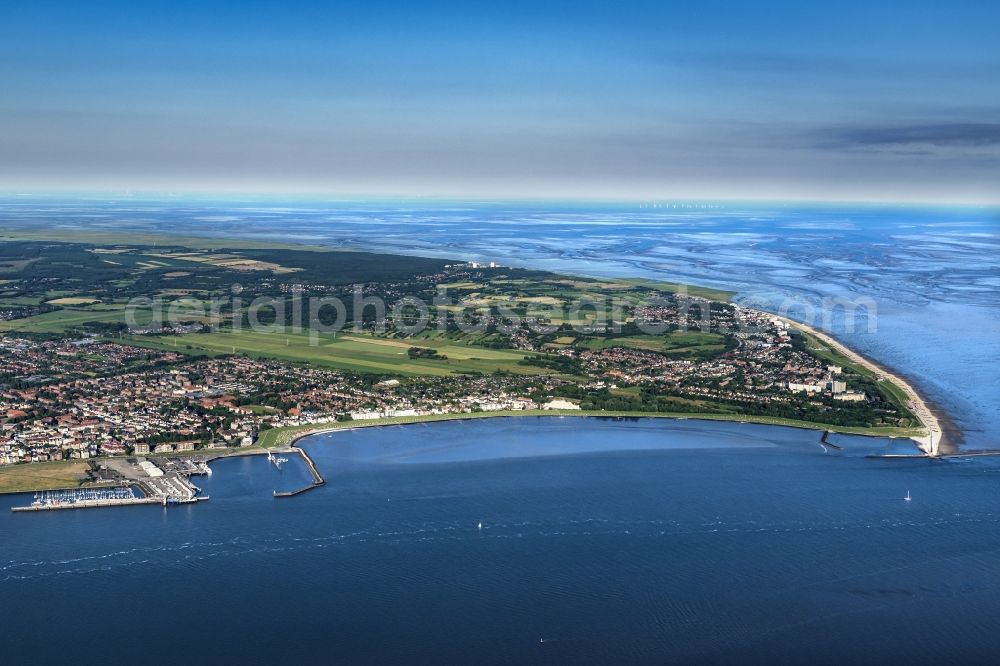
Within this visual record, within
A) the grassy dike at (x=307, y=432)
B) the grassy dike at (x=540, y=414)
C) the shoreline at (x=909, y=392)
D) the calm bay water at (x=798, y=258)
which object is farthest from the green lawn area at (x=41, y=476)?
the calm bay water at (x=798, y=258)

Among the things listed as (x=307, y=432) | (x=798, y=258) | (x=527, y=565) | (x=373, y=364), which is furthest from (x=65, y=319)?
(x=798, y=258)

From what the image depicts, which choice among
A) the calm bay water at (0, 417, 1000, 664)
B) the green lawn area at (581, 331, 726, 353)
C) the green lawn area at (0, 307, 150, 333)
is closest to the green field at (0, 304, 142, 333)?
the green lawn area at (0, 307, 150, 333)

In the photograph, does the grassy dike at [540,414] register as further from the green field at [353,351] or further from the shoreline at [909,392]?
the green field at [353,351]

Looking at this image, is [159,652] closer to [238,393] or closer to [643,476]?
[643,476]

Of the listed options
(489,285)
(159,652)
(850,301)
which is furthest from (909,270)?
(159,652)

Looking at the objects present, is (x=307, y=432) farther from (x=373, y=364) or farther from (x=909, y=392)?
(x=909, y=392)
